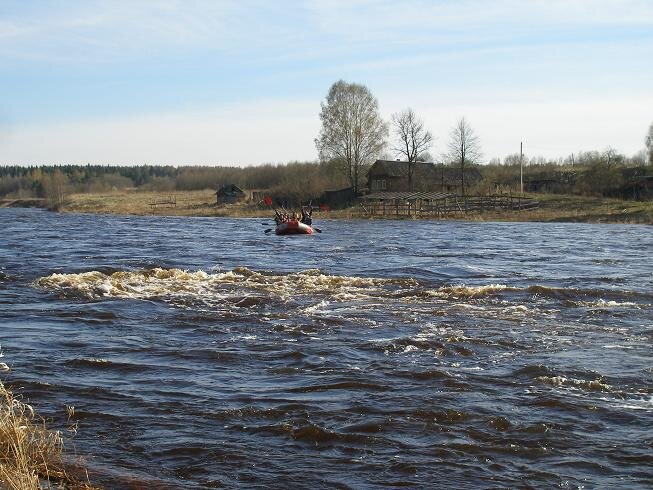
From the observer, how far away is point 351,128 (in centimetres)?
8631

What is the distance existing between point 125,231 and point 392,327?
3851 centimetres

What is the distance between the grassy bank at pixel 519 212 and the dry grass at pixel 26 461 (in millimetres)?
55786

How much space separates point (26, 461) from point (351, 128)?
266 feet

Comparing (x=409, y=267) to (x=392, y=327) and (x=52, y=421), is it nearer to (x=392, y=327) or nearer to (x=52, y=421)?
(x=392, y=327)

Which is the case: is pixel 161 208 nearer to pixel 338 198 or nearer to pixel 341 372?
pixel 338 198

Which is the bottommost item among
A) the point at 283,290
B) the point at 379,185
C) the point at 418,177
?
the point at 283,290

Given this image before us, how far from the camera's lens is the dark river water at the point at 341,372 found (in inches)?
353

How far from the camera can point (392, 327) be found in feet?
56.1

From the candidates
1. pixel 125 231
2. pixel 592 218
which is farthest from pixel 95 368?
pixel 592 218

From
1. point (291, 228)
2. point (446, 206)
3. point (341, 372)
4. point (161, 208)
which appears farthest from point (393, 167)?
point (341, 372)

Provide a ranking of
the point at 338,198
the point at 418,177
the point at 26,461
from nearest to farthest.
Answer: the point at 26,461 → the point at 338,198 → the point at 418,177

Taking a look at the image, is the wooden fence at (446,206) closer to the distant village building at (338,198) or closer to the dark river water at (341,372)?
the distant village building at (338,198)

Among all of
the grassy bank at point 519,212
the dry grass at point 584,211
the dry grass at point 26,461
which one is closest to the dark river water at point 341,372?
the dry grass at point 26,461

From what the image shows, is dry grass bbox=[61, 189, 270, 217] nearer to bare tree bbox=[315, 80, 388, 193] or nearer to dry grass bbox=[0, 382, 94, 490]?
bare tree bbox=[315, 80, 388, 193]
